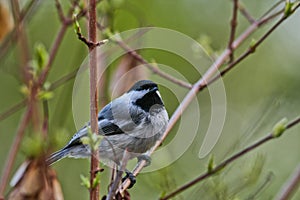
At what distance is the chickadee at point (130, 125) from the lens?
2189 mm

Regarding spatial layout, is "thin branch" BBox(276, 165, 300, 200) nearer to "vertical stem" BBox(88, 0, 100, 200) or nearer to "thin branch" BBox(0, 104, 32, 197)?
"vertical stem" BBox(88, 0, 100, 200)

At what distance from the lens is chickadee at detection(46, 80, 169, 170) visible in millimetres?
2189

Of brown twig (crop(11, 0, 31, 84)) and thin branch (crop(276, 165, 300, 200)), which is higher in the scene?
brown twig (crop(11, 0, 31, 84))

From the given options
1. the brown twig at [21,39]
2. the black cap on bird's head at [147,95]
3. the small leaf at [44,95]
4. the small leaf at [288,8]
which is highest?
the brown twig at [21,39]

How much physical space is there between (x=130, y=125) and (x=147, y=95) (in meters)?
0.19

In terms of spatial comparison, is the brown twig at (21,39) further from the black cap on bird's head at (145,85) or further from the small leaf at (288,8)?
the small leaf at (288,8)

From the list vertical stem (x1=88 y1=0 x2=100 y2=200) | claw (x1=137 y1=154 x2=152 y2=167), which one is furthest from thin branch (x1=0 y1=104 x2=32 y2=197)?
claw (x1=137 y1=154 x2=152 y2=167)

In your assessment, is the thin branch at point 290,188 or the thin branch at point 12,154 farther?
the thin branch at point 12,154

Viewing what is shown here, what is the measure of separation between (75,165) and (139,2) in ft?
7.11

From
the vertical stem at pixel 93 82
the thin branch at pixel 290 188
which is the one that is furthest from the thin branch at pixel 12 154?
the thin branch at pixel 290 188

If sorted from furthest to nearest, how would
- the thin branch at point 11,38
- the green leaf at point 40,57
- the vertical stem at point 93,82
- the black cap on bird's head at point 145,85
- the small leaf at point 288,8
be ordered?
the black cap on bird's head at point 145,85 < the thin branch at point 11,38 < the small leaf at point 288,8 < the green leaf at point 40,57 < the vertical stem at point 93,82

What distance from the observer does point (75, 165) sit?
5.23 m

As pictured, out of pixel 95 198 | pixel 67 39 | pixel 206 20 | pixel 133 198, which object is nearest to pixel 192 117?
pixel 95 198

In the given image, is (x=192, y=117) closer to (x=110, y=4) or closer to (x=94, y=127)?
(x=110, y=4)
